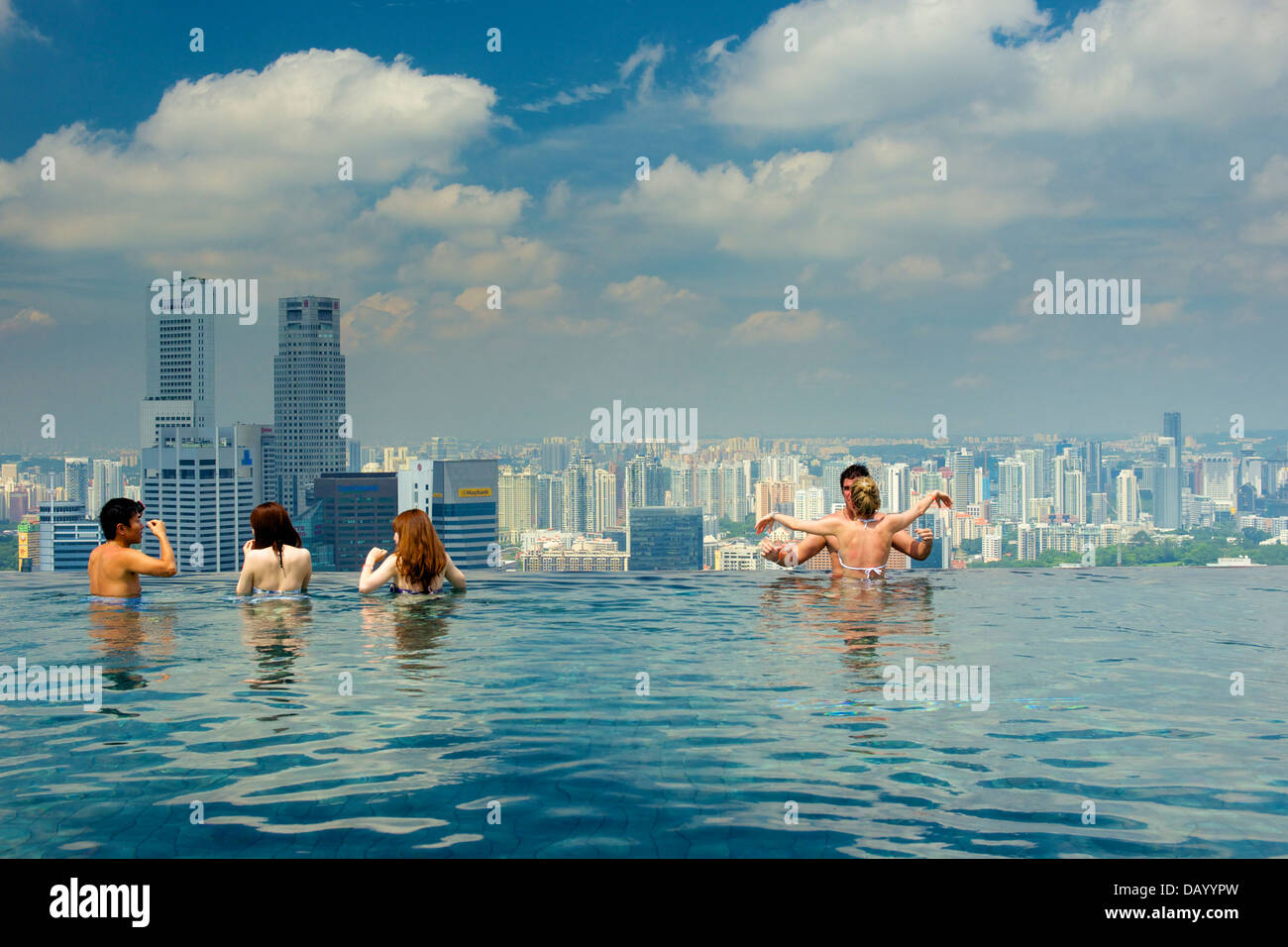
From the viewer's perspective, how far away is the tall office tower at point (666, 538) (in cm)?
4278

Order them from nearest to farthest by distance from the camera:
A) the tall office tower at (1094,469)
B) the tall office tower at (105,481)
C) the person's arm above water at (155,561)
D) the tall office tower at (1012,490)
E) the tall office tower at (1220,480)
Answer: the person's arm above water at (155,561) → the tall office tower at (1220,480) → the tall office tower at (1012,490) → the tall office tower at (1094,469) → the tall office tower at (105,481)

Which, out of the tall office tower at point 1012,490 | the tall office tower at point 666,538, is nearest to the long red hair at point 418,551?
the tall office tower at point 666,538

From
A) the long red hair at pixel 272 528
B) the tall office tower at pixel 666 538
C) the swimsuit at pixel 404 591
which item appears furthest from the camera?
the tall office tower at pixel 666 538

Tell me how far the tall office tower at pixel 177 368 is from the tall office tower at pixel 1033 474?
79568 mm

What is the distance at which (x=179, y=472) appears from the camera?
89.1 meters

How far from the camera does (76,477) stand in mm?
81438

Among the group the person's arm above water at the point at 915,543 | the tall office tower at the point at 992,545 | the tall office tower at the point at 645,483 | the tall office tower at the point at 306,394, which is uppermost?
the tall office tower at the point at 306,394

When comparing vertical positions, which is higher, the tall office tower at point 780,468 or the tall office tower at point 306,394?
the tall office tower at point 306,394

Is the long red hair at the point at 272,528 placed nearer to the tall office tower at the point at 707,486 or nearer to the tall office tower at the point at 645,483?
the tall office tower at the point at 707,486
